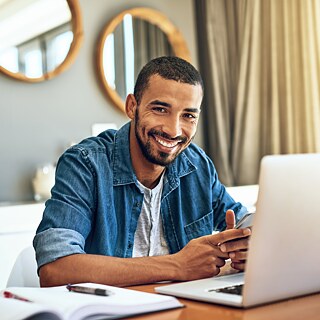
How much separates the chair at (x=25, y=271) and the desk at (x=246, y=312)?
69cm

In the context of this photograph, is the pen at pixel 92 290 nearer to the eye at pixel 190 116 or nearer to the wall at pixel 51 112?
the eye at pixel 190 116

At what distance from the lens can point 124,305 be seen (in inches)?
46.6

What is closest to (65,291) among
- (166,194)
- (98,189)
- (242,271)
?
(242,271)

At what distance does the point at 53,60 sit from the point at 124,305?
95.8 inches

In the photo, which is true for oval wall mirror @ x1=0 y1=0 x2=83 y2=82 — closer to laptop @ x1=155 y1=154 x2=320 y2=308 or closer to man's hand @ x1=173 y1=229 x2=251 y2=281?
man's hand @ x1=173 y1=229 x2=251 y2=281

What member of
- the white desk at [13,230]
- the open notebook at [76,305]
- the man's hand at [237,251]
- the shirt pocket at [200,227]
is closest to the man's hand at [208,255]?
the man's hand at [237,251]

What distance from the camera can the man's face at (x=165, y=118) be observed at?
1.97m

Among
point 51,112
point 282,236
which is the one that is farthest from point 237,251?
point 51,112

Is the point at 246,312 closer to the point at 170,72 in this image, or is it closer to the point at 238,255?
the point at 238,255

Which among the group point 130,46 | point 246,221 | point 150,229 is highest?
point 130,46

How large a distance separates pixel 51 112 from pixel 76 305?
2.43 meters

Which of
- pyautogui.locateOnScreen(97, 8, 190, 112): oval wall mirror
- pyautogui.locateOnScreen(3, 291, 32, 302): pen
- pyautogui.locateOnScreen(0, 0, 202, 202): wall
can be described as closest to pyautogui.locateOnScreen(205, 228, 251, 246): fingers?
pyautogui.locateOnScreen(3, 291, 32, 302): pen

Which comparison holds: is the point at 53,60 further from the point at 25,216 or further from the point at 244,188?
the point at 244,188

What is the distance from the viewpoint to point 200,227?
85.4 inches
